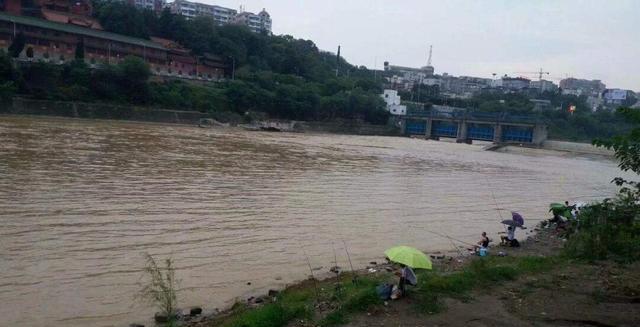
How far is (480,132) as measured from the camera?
296 ft

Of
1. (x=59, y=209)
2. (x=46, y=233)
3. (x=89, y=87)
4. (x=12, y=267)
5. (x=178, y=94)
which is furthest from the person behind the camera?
(x=178, y=94)

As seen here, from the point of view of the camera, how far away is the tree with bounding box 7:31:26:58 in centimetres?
5879

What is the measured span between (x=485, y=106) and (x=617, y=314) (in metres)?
114

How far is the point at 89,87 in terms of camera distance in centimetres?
6175

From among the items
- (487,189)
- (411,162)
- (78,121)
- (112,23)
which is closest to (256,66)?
(112,23)

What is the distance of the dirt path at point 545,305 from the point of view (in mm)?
7637

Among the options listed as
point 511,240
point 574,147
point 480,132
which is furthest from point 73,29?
point 574,147

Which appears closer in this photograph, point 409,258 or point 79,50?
point 409,258

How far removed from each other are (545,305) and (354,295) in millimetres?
3013

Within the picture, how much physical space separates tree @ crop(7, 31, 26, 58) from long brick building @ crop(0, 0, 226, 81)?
0.62m

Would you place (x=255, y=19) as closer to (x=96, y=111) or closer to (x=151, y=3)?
(x=151, y=3)

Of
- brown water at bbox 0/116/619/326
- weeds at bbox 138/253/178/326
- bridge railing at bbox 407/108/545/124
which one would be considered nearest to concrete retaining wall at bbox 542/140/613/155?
bridge railing at bbox 407/108/545/124

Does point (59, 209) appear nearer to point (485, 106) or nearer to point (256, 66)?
point (256, 66)

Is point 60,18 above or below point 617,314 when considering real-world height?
above
